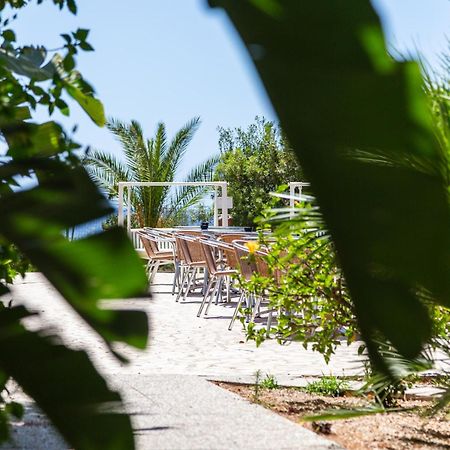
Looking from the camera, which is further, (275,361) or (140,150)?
(140,150)

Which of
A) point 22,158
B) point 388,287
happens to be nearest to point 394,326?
point 388,287

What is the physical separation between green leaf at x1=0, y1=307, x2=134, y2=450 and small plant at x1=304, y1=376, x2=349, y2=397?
16.7ft

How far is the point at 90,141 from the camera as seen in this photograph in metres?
0.52

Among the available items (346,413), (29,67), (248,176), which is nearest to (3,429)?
(29,67)

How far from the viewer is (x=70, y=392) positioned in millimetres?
206

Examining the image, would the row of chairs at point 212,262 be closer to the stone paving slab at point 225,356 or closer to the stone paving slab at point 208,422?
the stone paving slab at point 225,356

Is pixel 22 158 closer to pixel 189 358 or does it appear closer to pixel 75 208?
pixel 75 208

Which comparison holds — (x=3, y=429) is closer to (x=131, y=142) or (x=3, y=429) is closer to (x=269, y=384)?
(x=269, y=384)

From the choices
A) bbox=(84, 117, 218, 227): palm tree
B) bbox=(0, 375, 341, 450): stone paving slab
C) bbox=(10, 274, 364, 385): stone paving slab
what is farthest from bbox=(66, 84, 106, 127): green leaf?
bbox=(84, 117, 218, 227): palm tree

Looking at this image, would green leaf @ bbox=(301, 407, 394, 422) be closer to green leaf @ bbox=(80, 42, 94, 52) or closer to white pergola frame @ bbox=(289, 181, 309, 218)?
white pergola frame @ bbox=(289, 181, 309, 218)

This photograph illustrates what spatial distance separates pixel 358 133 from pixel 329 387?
204 inches

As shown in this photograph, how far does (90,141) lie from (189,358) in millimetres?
6338

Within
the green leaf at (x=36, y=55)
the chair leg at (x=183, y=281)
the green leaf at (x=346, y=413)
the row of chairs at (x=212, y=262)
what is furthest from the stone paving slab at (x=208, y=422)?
the chair leg at (x=183, y=281)

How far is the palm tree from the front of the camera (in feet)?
67.6
